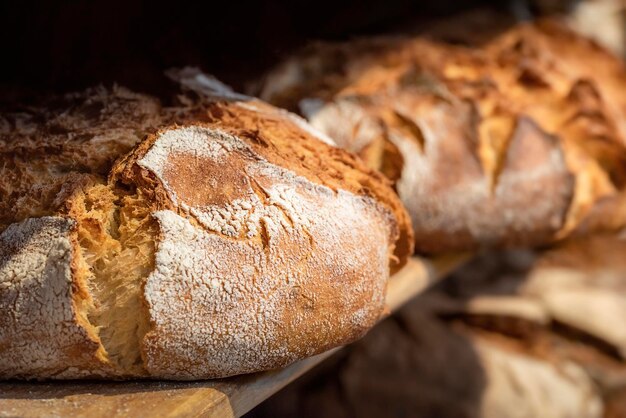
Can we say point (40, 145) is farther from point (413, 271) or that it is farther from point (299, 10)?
point (413, 271)

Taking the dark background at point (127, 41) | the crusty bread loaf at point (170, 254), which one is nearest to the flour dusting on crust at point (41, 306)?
the crusty bread loaf at point (170, 254)

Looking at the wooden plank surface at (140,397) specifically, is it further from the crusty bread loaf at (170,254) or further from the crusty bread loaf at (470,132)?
the crusty bread loaf at (470,132)

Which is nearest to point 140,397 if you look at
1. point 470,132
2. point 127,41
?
point 127,41

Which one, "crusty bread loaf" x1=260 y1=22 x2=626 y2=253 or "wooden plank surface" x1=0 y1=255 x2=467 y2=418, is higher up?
"crusty bread loaf" x1=260 y1=22 x2=626 y2=253

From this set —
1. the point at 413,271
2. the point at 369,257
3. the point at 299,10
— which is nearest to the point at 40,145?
the point at 369,257

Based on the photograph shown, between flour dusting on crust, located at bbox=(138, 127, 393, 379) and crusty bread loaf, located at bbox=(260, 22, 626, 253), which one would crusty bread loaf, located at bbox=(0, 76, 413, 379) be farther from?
crusty bread loaf, located at bbox=(260, 22, 626, 253)

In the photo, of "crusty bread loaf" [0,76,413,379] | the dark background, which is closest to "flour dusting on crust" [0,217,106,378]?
"crusty bread loaf" [0,76,413,379]
